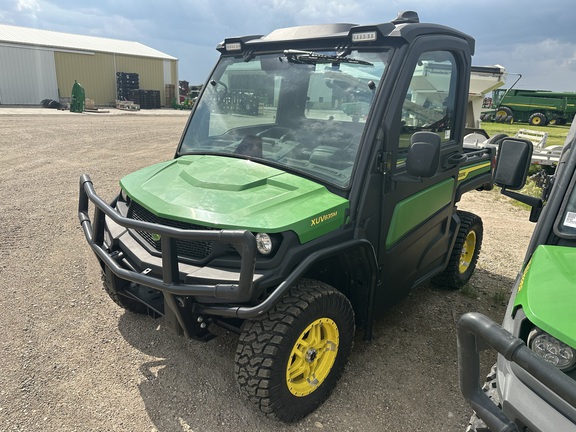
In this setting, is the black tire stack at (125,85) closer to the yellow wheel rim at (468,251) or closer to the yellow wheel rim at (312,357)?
the yellow wheel rim at (468,251)

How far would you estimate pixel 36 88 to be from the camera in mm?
26656

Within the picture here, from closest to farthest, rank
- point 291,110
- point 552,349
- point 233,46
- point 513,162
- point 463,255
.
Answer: point 552,349 < point 513,162 < point 291,110 < point 233,46 < point 463,255

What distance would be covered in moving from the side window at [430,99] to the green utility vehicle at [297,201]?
0.06ft

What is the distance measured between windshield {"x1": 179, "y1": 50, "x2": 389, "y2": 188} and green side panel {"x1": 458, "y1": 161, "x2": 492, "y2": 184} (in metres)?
1.62

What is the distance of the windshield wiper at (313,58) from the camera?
2884 mm

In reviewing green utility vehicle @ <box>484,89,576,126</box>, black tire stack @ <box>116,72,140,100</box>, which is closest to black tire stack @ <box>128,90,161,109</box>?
black tire stack @ <box>116,72,140,100</box>

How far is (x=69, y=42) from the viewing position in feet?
96.3

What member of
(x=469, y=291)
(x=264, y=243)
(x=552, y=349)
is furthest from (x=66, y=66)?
(x=552, y=349)

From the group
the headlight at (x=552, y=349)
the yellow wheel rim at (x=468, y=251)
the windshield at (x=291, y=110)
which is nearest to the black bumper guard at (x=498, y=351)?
the headlight at (x=552, y=349)

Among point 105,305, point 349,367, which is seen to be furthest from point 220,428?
point 105,305

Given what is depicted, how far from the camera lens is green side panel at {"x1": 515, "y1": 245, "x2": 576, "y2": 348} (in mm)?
1592

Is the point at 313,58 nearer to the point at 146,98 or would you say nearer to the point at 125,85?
the point at 146,98

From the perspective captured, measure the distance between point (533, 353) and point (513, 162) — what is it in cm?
146

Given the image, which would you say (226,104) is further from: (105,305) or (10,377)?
(10,377)
